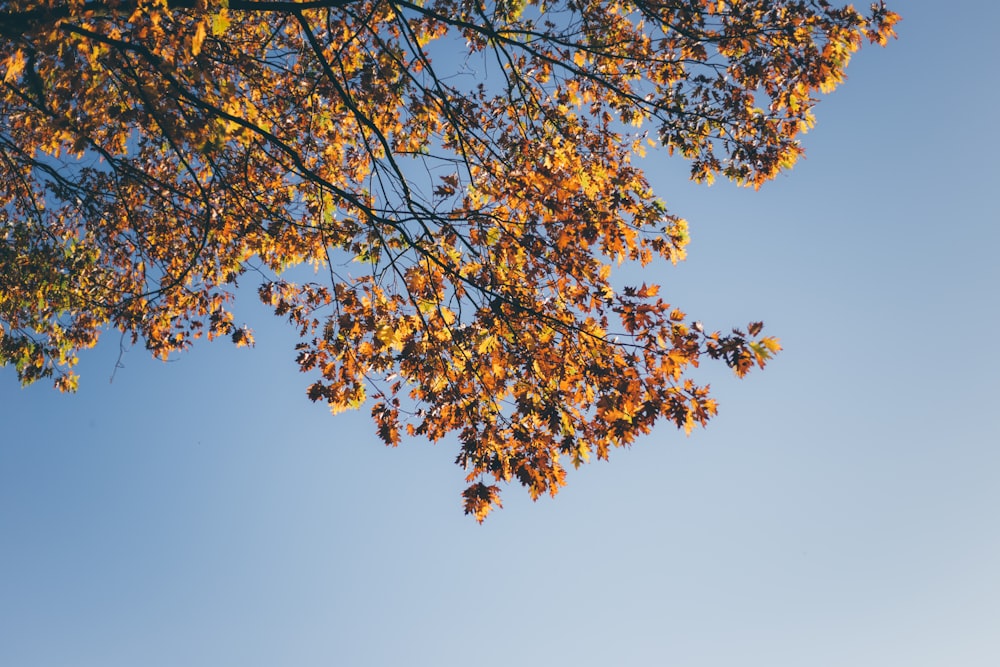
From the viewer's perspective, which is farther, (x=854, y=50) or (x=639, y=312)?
(x=854, y=50)

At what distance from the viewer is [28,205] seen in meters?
9.43

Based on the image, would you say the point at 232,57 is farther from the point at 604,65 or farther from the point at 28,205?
the point at 604,65

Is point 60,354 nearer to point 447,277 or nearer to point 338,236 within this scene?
point 338,236

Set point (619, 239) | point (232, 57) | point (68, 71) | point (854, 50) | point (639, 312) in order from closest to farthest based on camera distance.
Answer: point (68, 71)
point (639, 312)
point (619, 239)
point (854, 50)
point (232, 57)

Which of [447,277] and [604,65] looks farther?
[604,65]

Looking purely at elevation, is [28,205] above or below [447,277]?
above

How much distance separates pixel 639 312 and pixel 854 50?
4.54 m

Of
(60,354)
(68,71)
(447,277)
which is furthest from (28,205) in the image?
(447,277)

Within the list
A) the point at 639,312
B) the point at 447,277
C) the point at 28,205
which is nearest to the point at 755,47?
the point at 639,312

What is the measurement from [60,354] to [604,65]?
9835mm

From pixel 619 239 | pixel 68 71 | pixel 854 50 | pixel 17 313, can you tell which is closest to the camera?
pixel 68 71

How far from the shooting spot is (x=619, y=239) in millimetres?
6672

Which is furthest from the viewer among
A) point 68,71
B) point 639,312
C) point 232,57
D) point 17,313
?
point 17,313

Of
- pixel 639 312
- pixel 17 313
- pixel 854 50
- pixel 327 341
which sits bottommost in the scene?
pixel 639 312
